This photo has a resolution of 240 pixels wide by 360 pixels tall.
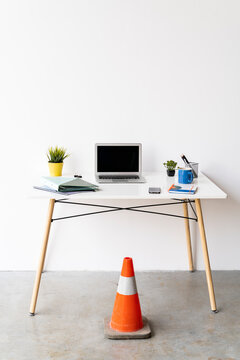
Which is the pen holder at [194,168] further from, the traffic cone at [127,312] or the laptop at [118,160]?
the traffic cone at [127,312]

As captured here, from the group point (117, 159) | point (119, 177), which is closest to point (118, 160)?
point (117, 159)

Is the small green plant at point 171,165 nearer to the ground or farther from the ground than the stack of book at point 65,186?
farther from the ground

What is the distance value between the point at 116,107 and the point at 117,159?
1.29 feet

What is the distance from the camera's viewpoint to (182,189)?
92.0 inches

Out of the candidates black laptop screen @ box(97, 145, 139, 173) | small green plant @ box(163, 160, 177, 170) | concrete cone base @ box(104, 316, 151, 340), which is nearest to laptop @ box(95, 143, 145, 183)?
black laptop screen @ box(97, 145, 139, 173)

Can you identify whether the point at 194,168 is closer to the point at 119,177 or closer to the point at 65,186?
the point at 119,177

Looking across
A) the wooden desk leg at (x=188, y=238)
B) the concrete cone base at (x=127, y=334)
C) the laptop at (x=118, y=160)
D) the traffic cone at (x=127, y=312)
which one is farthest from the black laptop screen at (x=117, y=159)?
the concrete cone base at (x=127, y=334)

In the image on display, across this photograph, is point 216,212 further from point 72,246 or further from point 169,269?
point 72,246

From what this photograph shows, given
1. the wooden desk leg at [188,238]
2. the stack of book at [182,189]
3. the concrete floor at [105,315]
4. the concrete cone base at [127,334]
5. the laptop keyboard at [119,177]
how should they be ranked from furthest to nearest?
the wooden desk leg at [188,238]
the laptop keyboard at [119,177]
the stack of book at [182,189]
the concrete cone base at [127,334]
the concrete floor at [105,315]

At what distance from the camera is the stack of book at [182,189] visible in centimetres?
229

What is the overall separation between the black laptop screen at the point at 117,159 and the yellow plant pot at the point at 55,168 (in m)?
0.25

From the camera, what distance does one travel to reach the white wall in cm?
282

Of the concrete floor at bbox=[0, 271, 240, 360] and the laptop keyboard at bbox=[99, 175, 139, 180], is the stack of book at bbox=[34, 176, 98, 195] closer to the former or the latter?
the laptop keyboard at bbox=[99, 175, 139, 180]

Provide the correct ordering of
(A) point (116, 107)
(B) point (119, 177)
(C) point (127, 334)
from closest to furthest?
(C) point (127, 334) → (B) point (119, 177) → (A) point (116, 107)
